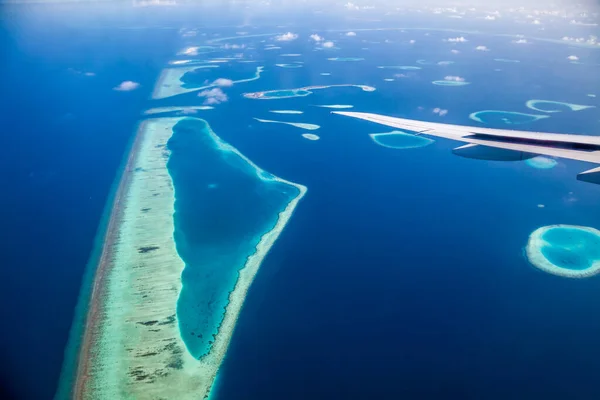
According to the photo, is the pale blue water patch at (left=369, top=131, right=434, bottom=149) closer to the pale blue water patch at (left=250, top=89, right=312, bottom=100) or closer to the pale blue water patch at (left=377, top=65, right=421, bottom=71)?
the pale blue water patch at (left=250, top=89, right=312, bottom=100)

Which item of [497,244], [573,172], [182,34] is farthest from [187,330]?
[182,34]

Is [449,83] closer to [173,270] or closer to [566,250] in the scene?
[566,250]

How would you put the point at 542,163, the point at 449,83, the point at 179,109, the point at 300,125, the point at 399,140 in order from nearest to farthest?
the point at 542,163
the point at 399,140
the point at 300,125
the point at 179,109
the point at 449,83

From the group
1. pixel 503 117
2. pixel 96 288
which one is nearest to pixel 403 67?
pixel 503 117

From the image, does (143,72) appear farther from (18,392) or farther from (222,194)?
(18,392)

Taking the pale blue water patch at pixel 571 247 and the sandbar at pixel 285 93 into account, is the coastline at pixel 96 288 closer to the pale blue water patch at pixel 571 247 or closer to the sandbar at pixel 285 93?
the sandbar at pixel 285 93
